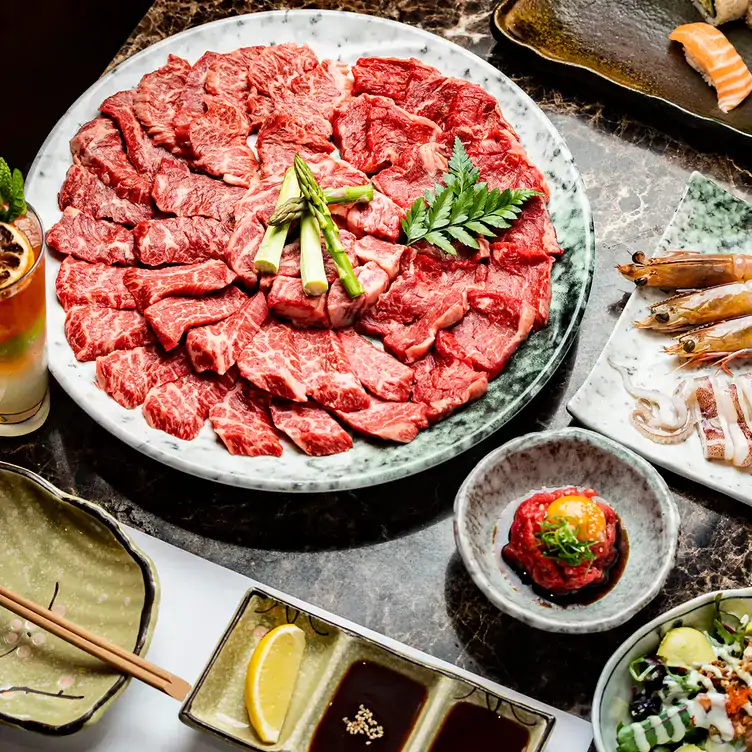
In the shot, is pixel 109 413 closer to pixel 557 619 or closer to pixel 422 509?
pixel 422 509

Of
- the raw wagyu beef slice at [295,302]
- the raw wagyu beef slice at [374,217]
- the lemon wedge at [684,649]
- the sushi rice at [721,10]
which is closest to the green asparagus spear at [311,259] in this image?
the raw wagyu beef slice at [295,302]

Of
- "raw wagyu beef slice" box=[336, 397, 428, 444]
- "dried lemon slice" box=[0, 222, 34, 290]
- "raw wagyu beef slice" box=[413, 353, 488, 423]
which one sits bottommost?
"raw wagyu beef slice" box=[336, 397, 428, 444]

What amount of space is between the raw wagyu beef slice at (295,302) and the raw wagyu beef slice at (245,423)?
0.29 metres

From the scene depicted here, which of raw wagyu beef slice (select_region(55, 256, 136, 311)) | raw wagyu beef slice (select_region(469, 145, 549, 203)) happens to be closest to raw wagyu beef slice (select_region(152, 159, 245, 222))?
raw wagyu beef slice (select_region(55, 256, 136, 311))

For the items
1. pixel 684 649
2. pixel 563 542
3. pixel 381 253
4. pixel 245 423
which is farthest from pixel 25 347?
pixel 684 649

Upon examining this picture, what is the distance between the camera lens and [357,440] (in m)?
3.00

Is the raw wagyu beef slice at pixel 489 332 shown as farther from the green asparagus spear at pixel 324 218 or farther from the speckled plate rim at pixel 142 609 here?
the speckled plate rim at pixel 142 609

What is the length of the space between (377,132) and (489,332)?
0.94m

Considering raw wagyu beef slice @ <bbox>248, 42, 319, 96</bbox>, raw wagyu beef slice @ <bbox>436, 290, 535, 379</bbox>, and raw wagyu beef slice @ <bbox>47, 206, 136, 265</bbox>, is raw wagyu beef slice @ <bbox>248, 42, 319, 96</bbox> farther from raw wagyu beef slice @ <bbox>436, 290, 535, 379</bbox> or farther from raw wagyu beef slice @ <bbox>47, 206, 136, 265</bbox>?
raw wagyu beef slice @ <bbox>436, 290, 535, 379</bbox>

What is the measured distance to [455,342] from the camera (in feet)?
10.2

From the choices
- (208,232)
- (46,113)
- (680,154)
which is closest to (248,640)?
(208,232)

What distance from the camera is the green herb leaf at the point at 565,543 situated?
2.66 m

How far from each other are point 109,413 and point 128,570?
1.69 ft

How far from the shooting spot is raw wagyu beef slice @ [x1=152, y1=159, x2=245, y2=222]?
11.0ft
